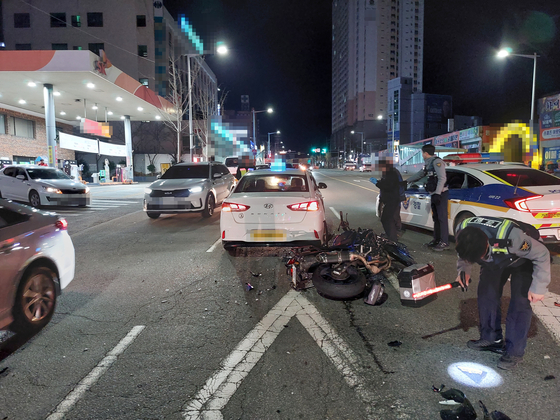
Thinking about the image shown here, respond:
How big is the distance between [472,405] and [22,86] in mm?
26204

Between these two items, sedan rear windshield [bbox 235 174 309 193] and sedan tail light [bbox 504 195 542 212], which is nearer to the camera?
sedan tail light [bbox 504 195 542 212]

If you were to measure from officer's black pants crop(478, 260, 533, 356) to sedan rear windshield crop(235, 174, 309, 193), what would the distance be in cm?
384

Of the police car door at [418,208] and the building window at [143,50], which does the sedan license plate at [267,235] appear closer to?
the police car door at [418,208]

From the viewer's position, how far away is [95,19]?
4041cm

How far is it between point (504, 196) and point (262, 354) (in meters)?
5.08

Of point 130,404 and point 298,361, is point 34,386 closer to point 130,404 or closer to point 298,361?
point 130,404

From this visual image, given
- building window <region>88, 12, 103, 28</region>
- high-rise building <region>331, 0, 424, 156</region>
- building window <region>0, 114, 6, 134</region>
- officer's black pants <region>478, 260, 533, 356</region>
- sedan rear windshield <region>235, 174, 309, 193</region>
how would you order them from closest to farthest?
1. officer's black pants <region>478, 260, 533, 356</region>
2. sedan rear windshield <region>235, 174, 309, 193</region>
3. building window <region>0, 114, 6, 134</region>
4. building window <region>88, 12, 103, 28</region>
5. high-rise building <region>331, 0, 424, 156</region>

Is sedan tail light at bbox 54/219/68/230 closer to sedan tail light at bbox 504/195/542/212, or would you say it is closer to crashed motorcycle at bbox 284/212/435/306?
crashed motorcycle at bbox 284/212/435/306

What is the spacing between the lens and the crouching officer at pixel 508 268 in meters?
2.86

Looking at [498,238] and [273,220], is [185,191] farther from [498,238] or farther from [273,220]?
[498,238]

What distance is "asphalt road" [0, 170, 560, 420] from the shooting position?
2.64 m

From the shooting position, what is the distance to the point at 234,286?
525 centimetres

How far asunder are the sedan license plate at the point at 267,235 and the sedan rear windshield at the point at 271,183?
1.08 meters

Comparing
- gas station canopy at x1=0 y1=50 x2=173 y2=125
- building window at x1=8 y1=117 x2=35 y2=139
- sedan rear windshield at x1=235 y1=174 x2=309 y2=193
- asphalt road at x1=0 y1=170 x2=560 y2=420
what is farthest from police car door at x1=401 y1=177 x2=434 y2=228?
building window at x1=8 y1=117 x2=35 y2=139
